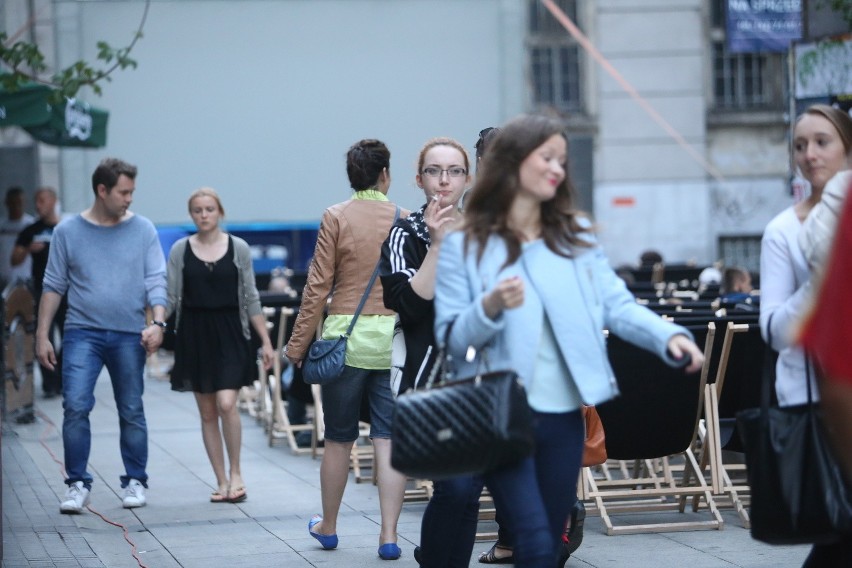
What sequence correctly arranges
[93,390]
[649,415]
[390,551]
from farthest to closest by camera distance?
[93,390] → [649,415] → [390,551]

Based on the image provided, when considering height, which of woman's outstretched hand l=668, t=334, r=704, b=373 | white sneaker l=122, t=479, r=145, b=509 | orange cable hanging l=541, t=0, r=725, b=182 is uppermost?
orange cable hanging l=541, t=0, r=725, b=182

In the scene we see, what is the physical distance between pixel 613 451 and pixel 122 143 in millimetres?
9023

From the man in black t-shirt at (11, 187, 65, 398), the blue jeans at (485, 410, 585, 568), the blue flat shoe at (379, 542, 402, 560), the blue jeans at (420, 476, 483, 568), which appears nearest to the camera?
the blue jeans at (485, 410, 585, 568)

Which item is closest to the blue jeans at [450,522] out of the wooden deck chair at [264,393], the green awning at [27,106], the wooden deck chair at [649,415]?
the wooden deck chair at [649,415]

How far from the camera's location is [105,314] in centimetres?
Answer: 836

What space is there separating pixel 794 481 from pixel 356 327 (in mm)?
2956

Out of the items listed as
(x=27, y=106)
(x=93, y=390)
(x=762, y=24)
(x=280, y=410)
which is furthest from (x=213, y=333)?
(x=762, y=24)

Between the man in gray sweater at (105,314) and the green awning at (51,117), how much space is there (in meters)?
2.86

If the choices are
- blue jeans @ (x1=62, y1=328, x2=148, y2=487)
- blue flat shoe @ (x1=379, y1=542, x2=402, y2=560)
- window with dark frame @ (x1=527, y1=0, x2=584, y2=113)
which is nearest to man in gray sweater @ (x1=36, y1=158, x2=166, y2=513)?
blue jeans @ (x1=62, y1=328, x2=148, y2=487)

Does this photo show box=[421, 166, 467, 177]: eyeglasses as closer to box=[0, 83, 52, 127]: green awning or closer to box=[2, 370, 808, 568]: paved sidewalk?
box=[2, 370, 808, 568]: paved sidewalk

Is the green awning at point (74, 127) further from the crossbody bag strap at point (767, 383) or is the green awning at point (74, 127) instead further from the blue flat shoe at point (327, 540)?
the crossbody bag strap at point (767, 383)

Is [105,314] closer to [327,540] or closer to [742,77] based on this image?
[327,540]

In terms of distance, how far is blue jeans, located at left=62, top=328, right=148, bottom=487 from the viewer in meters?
8.29

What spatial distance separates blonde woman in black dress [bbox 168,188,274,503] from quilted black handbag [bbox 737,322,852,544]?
4.71 m
